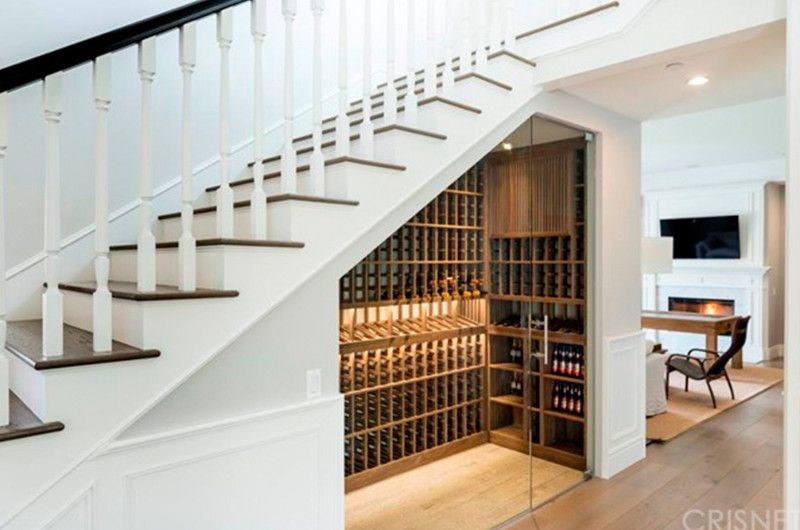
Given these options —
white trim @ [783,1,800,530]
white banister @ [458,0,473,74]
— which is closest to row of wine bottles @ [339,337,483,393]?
white banister @ [458,0,473,74]

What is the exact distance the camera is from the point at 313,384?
2.12 m

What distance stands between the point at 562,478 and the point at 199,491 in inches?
105

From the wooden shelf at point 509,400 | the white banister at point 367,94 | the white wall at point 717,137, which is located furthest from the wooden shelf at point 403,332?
the white wall at point 717,137

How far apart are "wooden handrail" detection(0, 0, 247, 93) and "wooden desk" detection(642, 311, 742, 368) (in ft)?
20.0

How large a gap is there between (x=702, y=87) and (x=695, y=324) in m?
3.79

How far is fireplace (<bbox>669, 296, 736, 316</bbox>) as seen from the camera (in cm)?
794

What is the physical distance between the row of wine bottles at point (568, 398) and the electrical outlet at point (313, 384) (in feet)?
7.57

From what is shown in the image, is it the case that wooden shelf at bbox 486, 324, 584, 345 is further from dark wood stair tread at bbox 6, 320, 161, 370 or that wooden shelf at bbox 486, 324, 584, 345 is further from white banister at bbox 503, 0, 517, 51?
dark wood stair tread at bbox 6, 320, 161, 370

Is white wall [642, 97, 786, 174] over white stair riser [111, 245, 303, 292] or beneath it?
over

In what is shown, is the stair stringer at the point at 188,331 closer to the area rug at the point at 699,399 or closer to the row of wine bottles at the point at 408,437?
the row of wine bottles at the point at 408,437

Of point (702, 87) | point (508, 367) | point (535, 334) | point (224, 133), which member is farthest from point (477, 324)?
point (224, 133)

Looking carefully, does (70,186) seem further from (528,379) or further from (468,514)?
(528,379)

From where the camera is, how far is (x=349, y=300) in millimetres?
3594

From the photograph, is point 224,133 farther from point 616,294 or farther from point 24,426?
point 616,294
